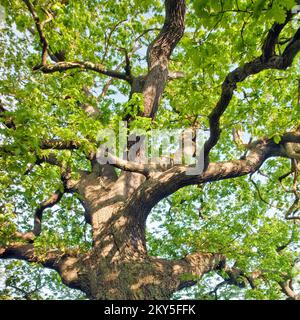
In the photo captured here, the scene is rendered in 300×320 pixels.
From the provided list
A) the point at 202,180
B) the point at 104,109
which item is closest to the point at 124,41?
the point at 104,109

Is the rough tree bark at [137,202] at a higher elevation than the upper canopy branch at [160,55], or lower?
lower

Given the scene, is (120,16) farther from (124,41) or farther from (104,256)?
(104,256)

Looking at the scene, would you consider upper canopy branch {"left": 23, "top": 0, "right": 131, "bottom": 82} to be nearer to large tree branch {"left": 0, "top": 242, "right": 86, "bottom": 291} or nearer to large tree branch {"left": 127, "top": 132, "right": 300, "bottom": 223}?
large tree branch {"left": 127, "top": 132, "right": 300, "bottom": 223}

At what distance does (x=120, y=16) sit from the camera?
8.66 meters

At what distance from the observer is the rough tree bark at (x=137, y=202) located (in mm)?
5066

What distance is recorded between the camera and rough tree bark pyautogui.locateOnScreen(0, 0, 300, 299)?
5.07 meters

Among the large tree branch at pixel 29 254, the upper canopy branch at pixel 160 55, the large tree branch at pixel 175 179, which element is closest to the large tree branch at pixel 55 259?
the large tree branch at pixel 29 254

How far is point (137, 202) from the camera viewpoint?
604 centimetres

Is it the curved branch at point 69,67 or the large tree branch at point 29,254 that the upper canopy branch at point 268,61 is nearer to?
the curved branch at point 69,67

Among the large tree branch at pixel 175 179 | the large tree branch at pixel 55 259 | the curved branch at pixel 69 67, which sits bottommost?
the large tree branch at pixel 55 259

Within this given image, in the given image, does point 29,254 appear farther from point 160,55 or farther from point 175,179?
point 160,55

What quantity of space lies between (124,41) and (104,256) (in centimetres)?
657
